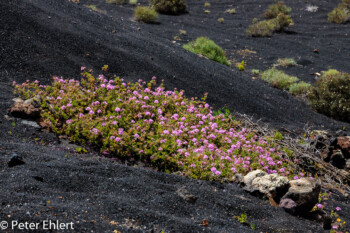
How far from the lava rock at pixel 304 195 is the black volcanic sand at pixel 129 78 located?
0.19m

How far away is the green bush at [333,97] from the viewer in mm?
8094

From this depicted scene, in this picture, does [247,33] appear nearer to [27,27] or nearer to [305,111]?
[305,111]

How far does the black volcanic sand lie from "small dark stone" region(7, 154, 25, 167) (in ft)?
0.20

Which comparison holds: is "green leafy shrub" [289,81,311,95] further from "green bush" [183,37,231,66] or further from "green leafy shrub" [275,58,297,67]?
"green leafy shrub" [275,58,297,67]

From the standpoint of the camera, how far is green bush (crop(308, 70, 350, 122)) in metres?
8.09

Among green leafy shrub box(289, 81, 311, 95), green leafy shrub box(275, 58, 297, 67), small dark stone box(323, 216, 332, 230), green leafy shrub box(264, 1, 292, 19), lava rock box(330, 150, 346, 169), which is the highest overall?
green leafy shrub box(264, 1, 292, 19)

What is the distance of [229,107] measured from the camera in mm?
7066

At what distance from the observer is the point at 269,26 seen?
15672 millimetres

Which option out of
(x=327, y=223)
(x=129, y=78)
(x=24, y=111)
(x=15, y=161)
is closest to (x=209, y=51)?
(x=129, y=78)

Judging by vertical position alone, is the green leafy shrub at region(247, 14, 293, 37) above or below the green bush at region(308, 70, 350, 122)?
above

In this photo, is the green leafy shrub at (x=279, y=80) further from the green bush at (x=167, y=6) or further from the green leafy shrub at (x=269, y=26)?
the green bush at (x=167, y=6)

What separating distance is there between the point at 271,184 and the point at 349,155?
244cm

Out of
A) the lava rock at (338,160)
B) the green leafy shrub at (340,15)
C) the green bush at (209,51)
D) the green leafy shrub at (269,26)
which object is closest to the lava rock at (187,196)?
the lava rock at (338,160)

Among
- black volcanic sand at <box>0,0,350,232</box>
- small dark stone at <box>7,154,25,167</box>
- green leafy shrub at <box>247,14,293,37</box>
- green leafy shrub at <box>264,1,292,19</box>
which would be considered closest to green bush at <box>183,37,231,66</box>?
black volcanic sand at <box>0,0,350,232</box>
